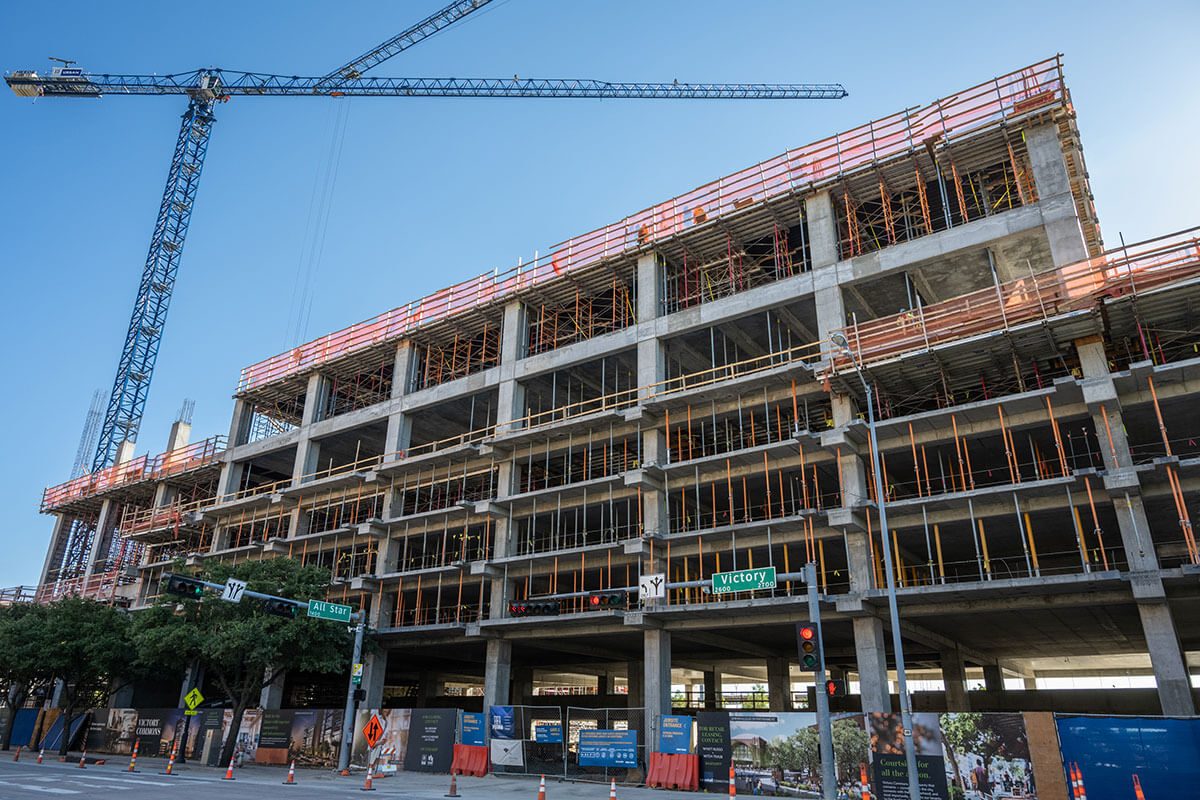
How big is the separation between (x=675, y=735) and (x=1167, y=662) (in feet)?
48.0

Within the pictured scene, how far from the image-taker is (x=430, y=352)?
4869 cm

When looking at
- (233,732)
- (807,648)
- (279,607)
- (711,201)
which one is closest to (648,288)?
(711,201)

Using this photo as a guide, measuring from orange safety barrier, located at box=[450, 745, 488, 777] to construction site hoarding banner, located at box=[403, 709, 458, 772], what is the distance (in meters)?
0.55

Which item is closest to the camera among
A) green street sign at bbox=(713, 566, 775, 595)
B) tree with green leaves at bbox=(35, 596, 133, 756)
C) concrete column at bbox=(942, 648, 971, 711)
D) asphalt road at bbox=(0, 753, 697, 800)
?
asphalt road at bbox=(0, 753, 697, 800)

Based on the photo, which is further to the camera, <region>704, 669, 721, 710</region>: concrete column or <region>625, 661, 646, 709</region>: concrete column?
<region>704, 669, 721, 710</region>: concrete column

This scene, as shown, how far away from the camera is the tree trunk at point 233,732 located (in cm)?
3353

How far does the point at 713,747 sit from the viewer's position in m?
24.5

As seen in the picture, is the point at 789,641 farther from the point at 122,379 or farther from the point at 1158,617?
the point at 122,379

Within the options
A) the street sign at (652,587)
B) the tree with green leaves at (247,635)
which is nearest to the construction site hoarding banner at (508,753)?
the street sign at (652,587)

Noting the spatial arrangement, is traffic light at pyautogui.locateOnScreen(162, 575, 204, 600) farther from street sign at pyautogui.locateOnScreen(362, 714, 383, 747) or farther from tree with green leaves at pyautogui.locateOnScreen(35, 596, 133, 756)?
tree with green leaves at pyautogui.locateOnScreen(35, 596, 133, 756)

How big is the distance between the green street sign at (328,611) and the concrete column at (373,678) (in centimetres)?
1070

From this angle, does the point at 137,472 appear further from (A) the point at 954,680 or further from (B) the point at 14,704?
(A) the point at 954,680

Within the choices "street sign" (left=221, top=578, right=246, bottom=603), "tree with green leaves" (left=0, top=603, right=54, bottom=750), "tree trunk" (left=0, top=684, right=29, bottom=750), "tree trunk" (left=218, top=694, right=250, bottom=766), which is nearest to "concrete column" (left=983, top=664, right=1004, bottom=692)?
"tree trunk" (left=218, top=694, right=250, bottom=766)

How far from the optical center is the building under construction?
26141mm
